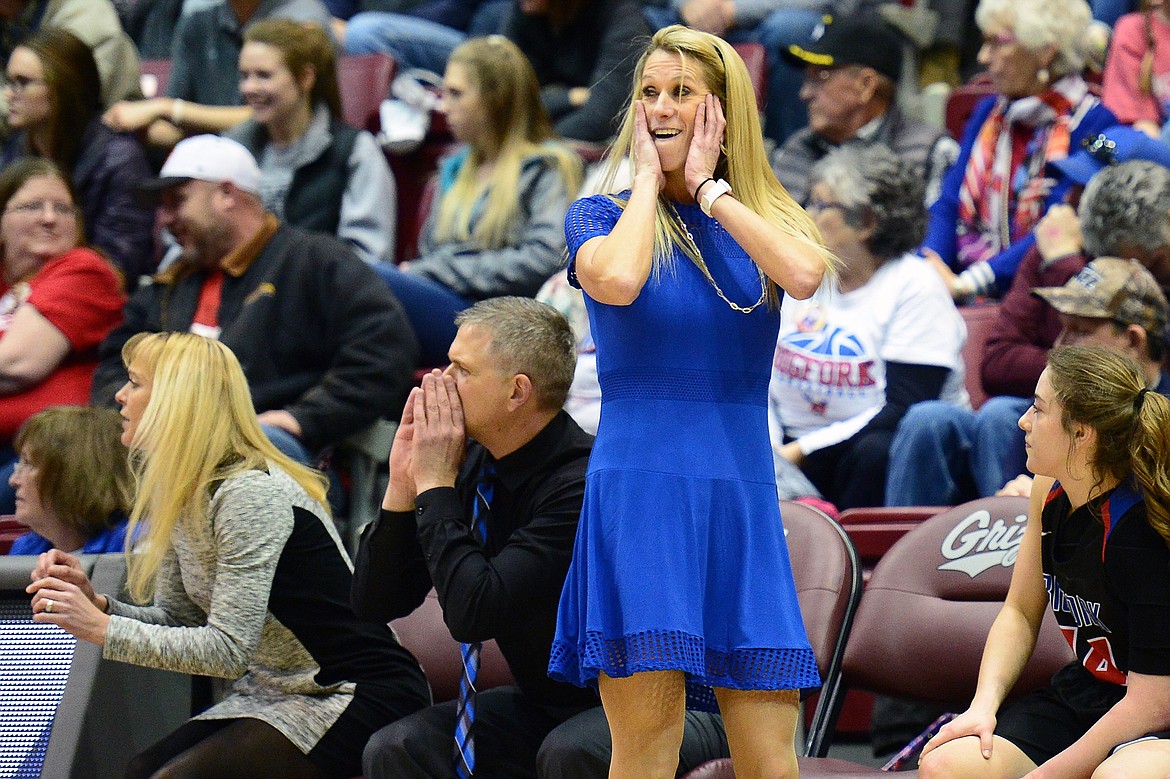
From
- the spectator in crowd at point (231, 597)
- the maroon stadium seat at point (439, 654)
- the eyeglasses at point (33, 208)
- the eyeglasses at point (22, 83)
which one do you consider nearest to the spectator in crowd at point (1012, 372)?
the maroon stadium seat at point (439, 654)

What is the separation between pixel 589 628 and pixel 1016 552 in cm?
117

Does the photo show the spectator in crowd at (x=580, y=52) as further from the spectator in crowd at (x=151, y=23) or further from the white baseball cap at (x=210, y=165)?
the spectator in crowd at (x=151, y=23)

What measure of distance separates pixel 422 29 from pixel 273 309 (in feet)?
7.59

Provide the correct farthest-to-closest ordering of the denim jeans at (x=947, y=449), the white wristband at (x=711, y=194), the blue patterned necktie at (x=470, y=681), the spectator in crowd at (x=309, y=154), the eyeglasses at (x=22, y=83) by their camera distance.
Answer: the eyeglasses at (x=22, y=83) → the spectator in crowd at (x=309, y=154) → the denim jeans at (x=947, y=449) → the blue patterned necktie at (x=470, y=681) → the white wristband at (x=711, y=194)

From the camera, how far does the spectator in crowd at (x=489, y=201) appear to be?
499 cm

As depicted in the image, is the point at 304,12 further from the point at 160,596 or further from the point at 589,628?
the point at 589,628

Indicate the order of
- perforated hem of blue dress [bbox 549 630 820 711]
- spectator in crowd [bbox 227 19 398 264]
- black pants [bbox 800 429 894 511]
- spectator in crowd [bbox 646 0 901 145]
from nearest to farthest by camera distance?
perforated hem of blue dress [bbox 549 630 820 711], black pants [bbox 800 429 894 511], spectator in crowd [bbox 227 19 398 264], spectator in crowd [bbox 646 0 901 145]

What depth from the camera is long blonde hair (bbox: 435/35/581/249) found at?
5109mm

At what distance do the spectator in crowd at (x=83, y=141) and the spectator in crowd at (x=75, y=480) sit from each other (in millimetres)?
1953

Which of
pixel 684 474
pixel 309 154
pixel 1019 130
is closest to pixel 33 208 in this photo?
pixel 309 154

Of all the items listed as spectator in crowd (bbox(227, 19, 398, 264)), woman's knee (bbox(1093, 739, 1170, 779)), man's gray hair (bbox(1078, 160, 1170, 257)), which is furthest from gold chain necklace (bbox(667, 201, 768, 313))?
spectator in crowd (bbox(227, 19, 398, 264))

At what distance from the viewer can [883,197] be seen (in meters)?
4.41

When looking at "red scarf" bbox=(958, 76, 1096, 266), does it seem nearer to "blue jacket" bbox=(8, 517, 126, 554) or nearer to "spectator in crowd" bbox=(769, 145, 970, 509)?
"spectator in crowd" bbox=(769, 145, 970, 509)

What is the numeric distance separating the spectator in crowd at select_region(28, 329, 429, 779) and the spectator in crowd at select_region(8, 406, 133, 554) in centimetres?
43
